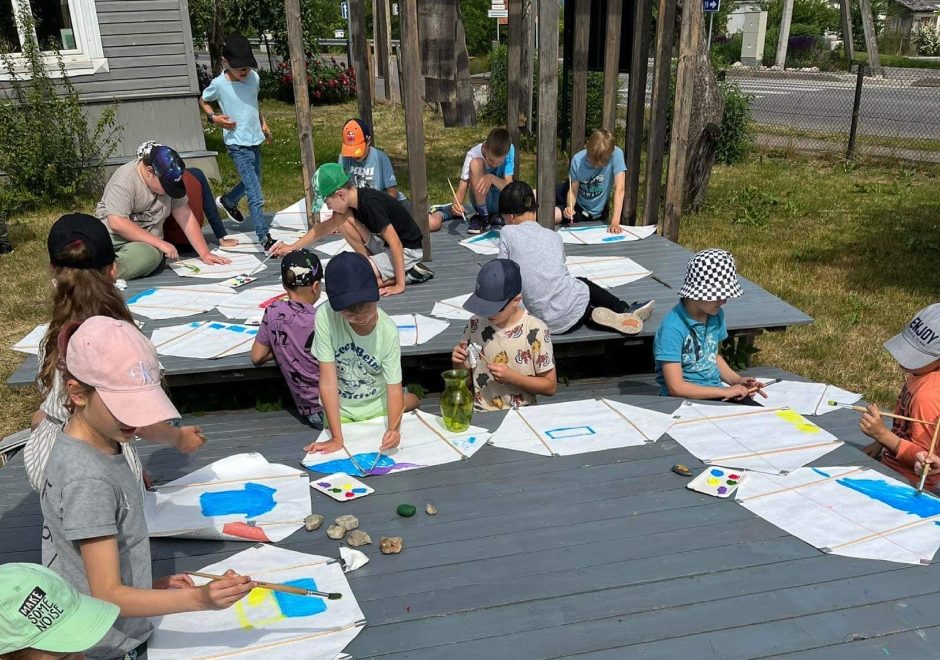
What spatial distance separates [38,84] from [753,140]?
11225 millimetres

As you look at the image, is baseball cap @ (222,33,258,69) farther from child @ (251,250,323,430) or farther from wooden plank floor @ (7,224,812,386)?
child @ (251,250,323,430)

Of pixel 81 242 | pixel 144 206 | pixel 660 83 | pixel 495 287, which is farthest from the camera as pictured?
pixel 660 83

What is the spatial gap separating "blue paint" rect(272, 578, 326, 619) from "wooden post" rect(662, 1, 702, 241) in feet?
17.7

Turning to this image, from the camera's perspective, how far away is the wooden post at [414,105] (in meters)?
5.77

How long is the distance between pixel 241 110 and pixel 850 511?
18.6 ft

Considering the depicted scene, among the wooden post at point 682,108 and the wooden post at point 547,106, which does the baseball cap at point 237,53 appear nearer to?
the wooden post at point 547,106

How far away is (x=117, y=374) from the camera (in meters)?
1.94

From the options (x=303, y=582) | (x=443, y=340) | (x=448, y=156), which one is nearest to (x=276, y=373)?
(x=443, y=340)

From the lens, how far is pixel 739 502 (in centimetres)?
315

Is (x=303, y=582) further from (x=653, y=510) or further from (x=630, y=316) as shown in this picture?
(x=630, y=316)

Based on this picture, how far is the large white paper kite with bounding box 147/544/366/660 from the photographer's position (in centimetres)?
236

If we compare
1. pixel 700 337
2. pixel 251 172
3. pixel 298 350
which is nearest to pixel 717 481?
pixel 700 337

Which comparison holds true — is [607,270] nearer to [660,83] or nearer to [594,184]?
[594,184]

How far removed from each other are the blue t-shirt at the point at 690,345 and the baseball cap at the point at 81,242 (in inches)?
106
